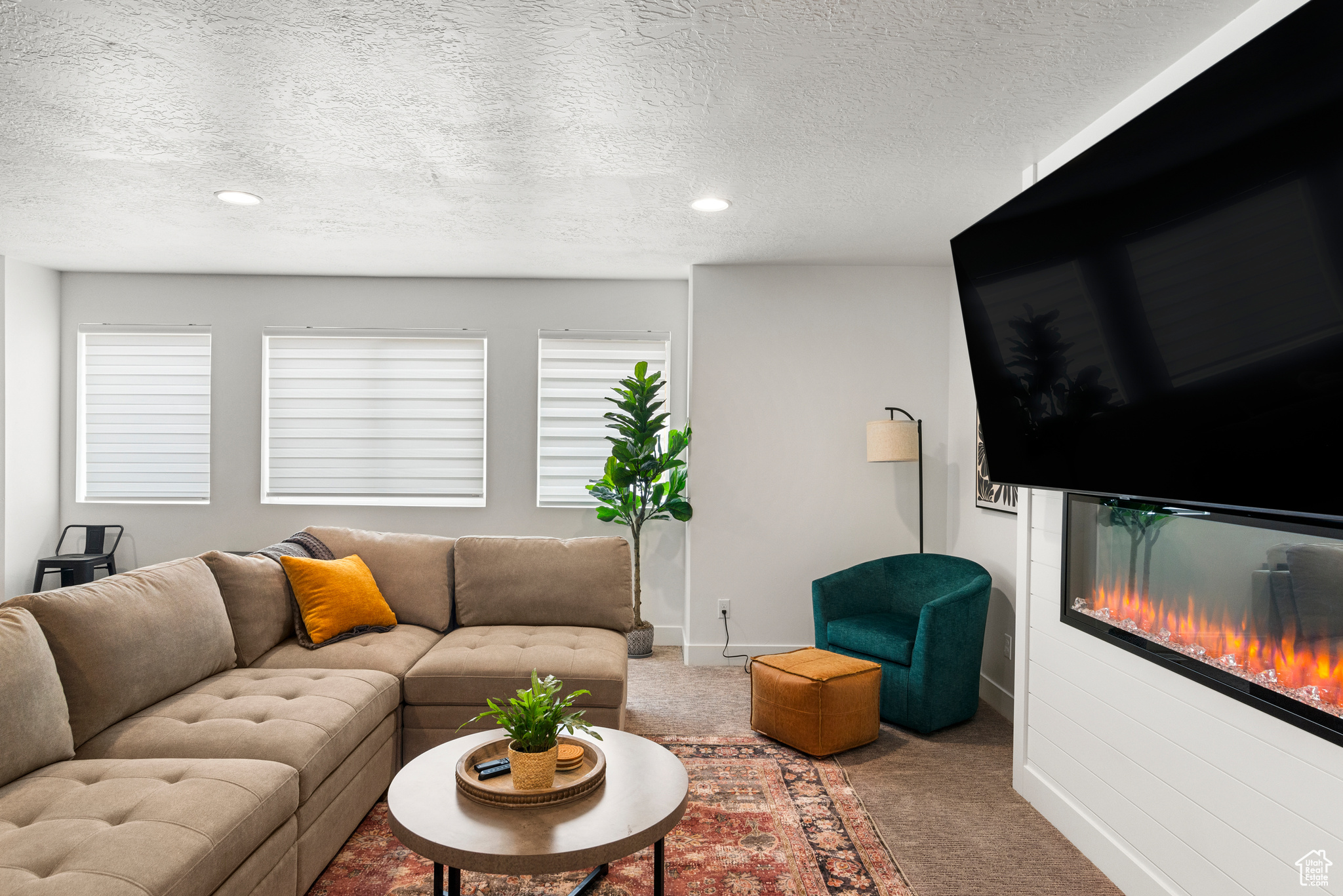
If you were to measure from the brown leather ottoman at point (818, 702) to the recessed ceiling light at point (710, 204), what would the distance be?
2.11m

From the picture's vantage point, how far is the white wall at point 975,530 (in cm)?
389

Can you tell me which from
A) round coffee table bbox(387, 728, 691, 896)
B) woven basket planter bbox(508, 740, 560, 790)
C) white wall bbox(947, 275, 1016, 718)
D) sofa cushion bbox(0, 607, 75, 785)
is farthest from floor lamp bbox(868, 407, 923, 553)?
sofa cushion bbox(0, 607, 75, 785)

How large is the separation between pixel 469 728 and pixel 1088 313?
2648mm

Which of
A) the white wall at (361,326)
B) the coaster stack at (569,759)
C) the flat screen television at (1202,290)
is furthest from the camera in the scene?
the white wall at (361,326)

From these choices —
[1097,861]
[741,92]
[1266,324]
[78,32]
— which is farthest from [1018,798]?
[78,32]

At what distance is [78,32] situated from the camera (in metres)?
2.04

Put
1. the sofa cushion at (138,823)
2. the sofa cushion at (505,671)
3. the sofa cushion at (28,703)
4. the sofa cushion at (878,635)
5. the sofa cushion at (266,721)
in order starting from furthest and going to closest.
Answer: the sofa cushion at (878,635) → the sofa cushion at (505,671) → the sofa cushion at (266,721) → the sofa cushion at (28,703) → the sofa cushion at (138,823)

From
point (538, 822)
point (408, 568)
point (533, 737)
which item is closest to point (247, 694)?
point (408, 568)

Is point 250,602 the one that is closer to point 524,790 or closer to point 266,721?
point 266,721

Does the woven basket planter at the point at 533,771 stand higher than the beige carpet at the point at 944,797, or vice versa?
the woven basket planter at the point at 533,771

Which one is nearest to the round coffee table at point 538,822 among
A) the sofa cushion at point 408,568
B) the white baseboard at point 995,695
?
the sofa cushion at point 408,568

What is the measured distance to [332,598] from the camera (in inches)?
130

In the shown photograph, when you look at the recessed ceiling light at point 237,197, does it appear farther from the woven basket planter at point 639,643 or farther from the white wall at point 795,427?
the woven basket planter at point 639,643

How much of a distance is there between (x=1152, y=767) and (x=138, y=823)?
2614 millimetres
